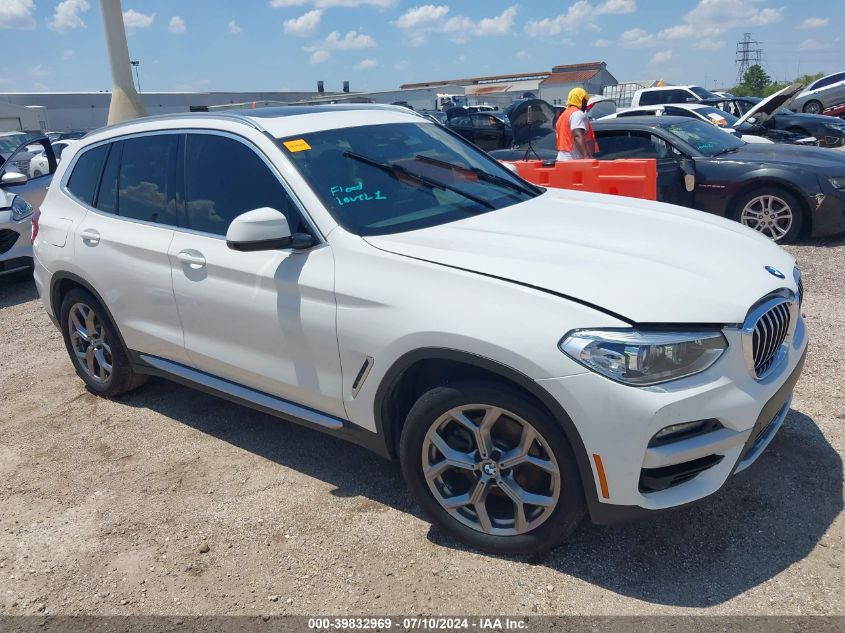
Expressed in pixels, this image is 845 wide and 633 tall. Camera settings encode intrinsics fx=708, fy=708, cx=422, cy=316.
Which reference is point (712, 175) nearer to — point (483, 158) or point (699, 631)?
point (483, 158)

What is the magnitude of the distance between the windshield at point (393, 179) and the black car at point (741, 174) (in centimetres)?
446

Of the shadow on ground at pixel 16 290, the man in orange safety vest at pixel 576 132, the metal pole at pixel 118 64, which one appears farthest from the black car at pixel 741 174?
the metal pole at pixel 118 64

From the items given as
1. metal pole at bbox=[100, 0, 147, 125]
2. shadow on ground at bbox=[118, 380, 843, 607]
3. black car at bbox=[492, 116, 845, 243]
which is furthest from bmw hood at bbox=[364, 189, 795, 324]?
metal pole at bbox=[100, 0, 147, 125]

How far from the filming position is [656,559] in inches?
114

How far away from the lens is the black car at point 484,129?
2023cm

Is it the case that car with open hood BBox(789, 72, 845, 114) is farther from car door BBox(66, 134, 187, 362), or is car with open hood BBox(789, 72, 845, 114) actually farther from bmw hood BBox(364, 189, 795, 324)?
car door BBox(66, 134, 187, 362)

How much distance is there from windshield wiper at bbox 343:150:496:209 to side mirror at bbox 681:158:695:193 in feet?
15.6

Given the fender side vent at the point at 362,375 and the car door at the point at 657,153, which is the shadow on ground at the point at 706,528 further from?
the car door at the point at 657,153

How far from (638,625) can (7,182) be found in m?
8.49

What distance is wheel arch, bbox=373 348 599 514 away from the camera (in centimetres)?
256

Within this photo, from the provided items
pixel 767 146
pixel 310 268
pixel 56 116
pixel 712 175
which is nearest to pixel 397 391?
pixel 310 268

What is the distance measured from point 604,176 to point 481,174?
324cm

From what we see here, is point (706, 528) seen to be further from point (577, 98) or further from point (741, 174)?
point (577, 98)

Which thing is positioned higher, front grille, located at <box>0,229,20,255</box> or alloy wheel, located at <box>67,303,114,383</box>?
front grille, located at <box>0,229,20,255</box>
